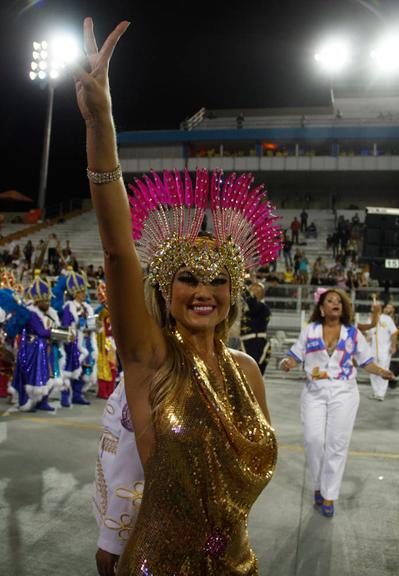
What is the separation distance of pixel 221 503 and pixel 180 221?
3.19 feet

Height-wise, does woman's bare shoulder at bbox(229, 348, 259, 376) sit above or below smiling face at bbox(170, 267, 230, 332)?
below

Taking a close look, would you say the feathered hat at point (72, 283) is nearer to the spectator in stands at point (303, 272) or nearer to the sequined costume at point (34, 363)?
the sequined costume at point (34, 363)

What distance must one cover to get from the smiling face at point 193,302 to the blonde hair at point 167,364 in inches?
2.3

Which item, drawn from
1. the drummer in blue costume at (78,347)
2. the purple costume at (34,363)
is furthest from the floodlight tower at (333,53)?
the purple costume at (34,363)

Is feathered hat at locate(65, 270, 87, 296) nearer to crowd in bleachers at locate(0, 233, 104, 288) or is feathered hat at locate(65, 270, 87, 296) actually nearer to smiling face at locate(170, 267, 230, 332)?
crowd in bleachers at locate(0, 233, 104, 288)

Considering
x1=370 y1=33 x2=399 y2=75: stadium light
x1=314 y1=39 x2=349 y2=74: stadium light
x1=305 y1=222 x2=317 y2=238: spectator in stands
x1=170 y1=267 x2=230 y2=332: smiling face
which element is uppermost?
x1=314 y1=39 x2=349 y2=74: stadium light

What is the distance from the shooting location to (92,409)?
8047mm

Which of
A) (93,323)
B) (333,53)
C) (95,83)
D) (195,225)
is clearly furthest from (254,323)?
(333,53)

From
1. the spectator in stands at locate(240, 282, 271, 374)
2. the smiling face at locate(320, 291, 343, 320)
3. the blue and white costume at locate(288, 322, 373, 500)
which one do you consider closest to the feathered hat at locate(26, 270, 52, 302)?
the spectator in stands at locate(240, 282, 271, 374)

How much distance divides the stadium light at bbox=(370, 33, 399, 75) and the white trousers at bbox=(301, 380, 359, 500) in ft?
33.6

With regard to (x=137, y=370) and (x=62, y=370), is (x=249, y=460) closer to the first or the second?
(x=137, y=370)

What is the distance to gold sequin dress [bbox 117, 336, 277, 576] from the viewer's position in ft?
5.28

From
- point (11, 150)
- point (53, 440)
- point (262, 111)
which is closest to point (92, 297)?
point (53, 440)

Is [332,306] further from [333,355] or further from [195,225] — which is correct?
[195,225]
